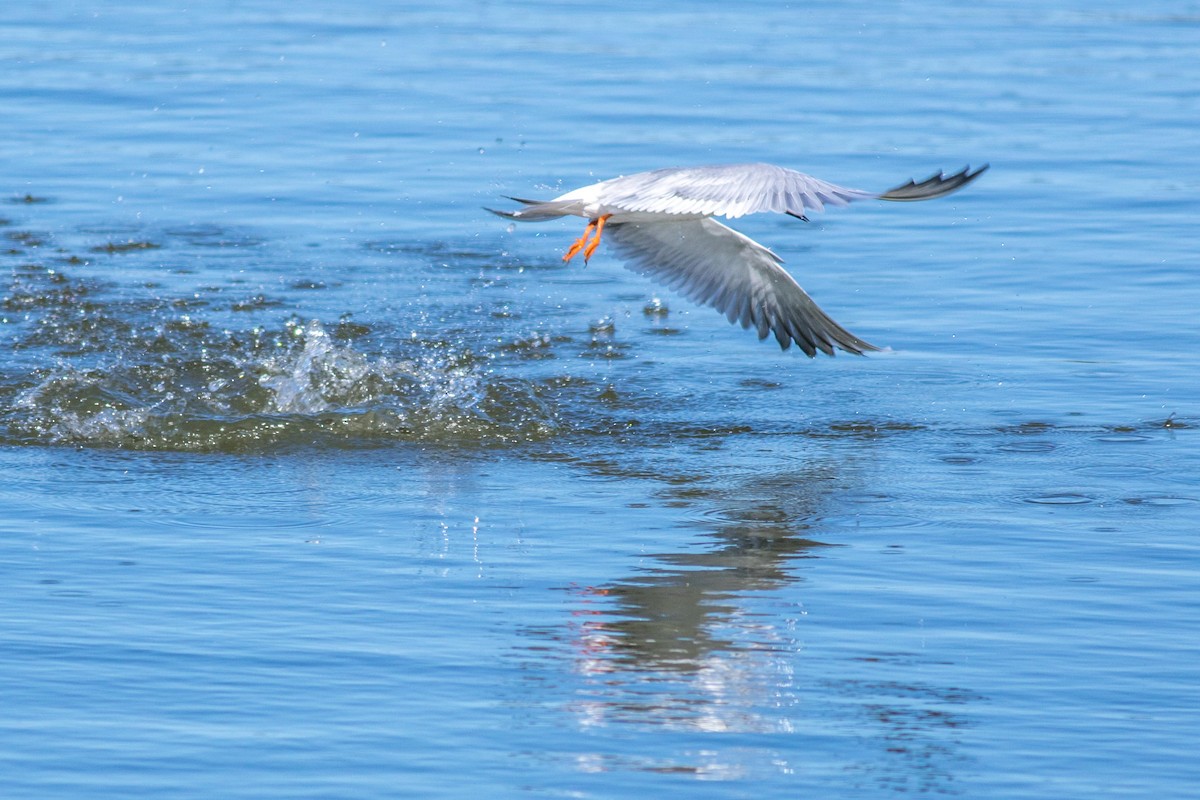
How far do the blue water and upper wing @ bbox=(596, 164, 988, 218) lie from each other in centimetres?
114

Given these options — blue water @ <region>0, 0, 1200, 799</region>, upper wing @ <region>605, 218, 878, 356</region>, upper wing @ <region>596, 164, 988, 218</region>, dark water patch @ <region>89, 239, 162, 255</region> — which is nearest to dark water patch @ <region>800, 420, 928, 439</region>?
blue water @ <region>0, 0, 1200, 799</region>

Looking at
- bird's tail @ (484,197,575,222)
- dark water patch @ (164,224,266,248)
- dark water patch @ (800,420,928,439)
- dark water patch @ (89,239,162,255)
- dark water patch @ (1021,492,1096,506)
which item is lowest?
dark water patch @ (1021,492,1096,506)

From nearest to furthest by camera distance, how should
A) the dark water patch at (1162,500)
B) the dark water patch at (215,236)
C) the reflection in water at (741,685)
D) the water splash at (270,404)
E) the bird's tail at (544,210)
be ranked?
1. the reflection in water at (741,685)
2. the dark water patch at (1162,500)
3. the bird's tail at (544,210)
4. the water splash at (270,404)
5. the dark water patch at (215,236)

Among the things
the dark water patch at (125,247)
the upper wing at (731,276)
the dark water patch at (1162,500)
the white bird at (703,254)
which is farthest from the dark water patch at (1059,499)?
the dark water patch at (125,247)

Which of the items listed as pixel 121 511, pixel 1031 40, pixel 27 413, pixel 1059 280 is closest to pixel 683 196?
pixel 121 511

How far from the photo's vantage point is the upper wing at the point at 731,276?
9.08m

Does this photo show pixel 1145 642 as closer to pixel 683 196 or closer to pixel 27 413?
pixel 683 196

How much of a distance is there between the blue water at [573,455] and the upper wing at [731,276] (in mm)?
377

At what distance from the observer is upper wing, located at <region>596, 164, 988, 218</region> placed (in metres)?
7.39

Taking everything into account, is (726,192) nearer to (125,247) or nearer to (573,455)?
(573,455)

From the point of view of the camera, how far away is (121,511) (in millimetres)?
7422

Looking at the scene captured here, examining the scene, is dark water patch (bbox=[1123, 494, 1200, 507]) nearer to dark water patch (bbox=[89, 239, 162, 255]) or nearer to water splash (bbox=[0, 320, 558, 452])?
water splash (bbox=[0, 320, 558, 452])

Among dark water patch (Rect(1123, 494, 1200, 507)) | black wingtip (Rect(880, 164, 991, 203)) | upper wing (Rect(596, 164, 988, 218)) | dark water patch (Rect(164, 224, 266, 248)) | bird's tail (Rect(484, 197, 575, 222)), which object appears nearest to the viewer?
black wingtip (Rect(880, 164, 991, 203))

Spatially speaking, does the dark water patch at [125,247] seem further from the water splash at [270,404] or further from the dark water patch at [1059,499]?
Answer: the dark water patch at [1059,499]
